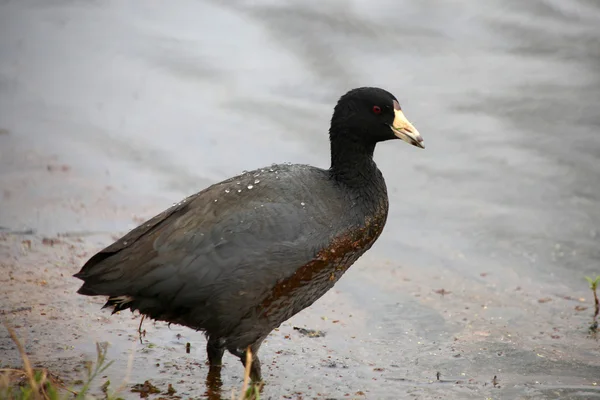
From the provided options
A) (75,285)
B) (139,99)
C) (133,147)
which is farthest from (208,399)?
(139,99)

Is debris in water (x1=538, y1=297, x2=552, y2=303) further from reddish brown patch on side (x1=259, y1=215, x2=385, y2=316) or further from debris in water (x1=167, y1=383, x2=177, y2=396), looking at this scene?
debris in water (x1=167, y1=383, x2=177, y2=396)

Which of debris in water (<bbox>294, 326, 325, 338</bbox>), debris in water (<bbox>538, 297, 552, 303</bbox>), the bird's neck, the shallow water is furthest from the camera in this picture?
debris in water (<bbox>538, 297, 552, 303</bbox>)

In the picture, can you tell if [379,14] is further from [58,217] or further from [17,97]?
→ [58,217]

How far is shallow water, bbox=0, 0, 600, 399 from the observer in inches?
229

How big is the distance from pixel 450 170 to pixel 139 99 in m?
3.50

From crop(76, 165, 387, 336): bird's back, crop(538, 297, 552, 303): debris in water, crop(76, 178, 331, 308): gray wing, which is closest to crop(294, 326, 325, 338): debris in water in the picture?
crop(76, 165, 387, 336): bird's back

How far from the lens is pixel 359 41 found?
36.9 ft

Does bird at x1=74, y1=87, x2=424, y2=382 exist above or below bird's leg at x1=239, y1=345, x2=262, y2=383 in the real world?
above

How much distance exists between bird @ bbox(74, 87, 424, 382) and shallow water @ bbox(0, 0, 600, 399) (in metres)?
0.46

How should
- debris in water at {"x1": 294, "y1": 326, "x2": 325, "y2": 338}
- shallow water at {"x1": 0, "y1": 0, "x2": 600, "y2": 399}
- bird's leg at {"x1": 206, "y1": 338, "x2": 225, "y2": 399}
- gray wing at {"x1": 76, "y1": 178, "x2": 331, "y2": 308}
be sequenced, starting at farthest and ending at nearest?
debris in water at {"x1": 294, "y1": 326, "x2": 325, "y2": 338} → shallow water at {"x1": 0, "y1": 0, "x2": 600, "y2": 399} → bird's leg at {"x1": 206, "y1": 338, "x2": 225, "y2": 399} → gray wing at {"x1": 76, "y1": 178, "x2": 331, "y2": 308}

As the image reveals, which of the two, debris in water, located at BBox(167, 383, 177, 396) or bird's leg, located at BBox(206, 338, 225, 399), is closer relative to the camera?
debris in water, located at BBox(167, 383, 177, 396)

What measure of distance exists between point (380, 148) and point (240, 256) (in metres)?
4.59

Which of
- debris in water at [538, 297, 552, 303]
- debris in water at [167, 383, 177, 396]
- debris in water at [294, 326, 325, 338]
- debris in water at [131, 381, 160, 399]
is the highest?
debris in water at [538, 297, 552, 303]

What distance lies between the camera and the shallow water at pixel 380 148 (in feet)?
19.1
